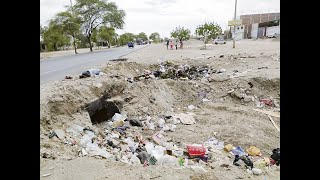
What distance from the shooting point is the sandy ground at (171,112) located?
3510mm

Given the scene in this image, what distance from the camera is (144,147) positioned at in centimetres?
498

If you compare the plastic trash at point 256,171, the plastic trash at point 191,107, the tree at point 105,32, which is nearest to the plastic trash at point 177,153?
the plastic trash at point 256,171

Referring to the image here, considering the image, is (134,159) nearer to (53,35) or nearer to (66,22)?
(66,22)

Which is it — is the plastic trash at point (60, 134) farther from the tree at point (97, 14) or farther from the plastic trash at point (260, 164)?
the tree at point (97, 14)

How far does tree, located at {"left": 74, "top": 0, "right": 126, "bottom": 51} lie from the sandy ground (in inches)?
1028

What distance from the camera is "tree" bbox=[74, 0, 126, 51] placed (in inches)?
1433

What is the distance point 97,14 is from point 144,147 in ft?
119

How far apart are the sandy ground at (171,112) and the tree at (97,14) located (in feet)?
85.7

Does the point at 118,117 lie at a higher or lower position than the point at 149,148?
higher

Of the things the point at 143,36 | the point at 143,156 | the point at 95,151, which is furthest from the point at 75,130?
the point at 143,36

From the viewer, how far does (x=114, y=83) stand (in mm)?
7672
